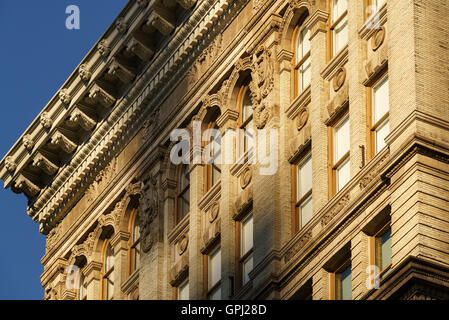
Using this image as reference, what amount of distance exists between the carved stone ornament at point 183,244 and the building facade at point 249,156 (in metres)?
0.07

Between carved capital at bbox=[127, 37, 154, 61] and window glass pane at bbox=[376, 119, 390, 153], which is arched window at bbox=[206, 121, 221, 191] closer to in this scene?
carved capital at bbox=[127, 37, 154, 61]

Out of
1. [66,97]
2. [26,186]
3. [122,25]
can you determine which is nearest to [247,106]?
[122,25]

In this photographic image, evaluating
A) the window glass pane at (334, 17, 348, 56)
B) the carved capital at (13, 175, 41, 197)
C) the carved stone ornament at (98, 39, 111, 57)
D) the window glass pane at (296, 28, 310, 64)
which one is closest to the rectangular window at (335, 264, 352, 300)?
the window glass pane at (334, 17, 348, 56)

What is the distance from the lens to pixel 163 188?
51.4 meters

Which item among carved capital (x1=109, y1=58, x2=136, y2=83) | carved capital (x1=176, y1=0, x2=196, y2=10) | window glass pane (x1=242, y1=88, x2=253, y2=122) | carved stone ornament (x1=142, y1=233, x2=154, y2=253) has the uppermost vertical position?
carved capital (x1=176, y1=0, x2=196, y2=10)

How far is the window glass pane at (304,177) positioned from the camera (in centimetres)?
4284

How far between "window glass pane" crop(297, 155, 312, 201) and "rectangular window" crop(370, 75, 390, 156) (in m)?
3.18

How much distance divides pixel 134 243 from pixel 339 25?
12634 millimetres

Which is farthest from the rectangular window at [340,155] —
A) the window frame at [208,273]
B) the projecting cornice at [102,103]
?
the projecting cornice at [102,103]

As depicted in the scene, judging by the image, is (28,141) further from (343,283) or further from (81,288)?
(343,283)

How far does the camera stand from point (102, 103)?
182ft

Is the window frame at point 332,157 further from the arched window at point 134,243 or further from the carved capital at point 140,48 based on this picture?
the carved capital at point 140,48

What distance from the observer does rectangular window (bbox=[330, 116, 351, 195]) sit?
40938 mm

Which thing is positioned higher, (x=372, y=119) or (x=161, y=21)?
(x=161, y=21)
